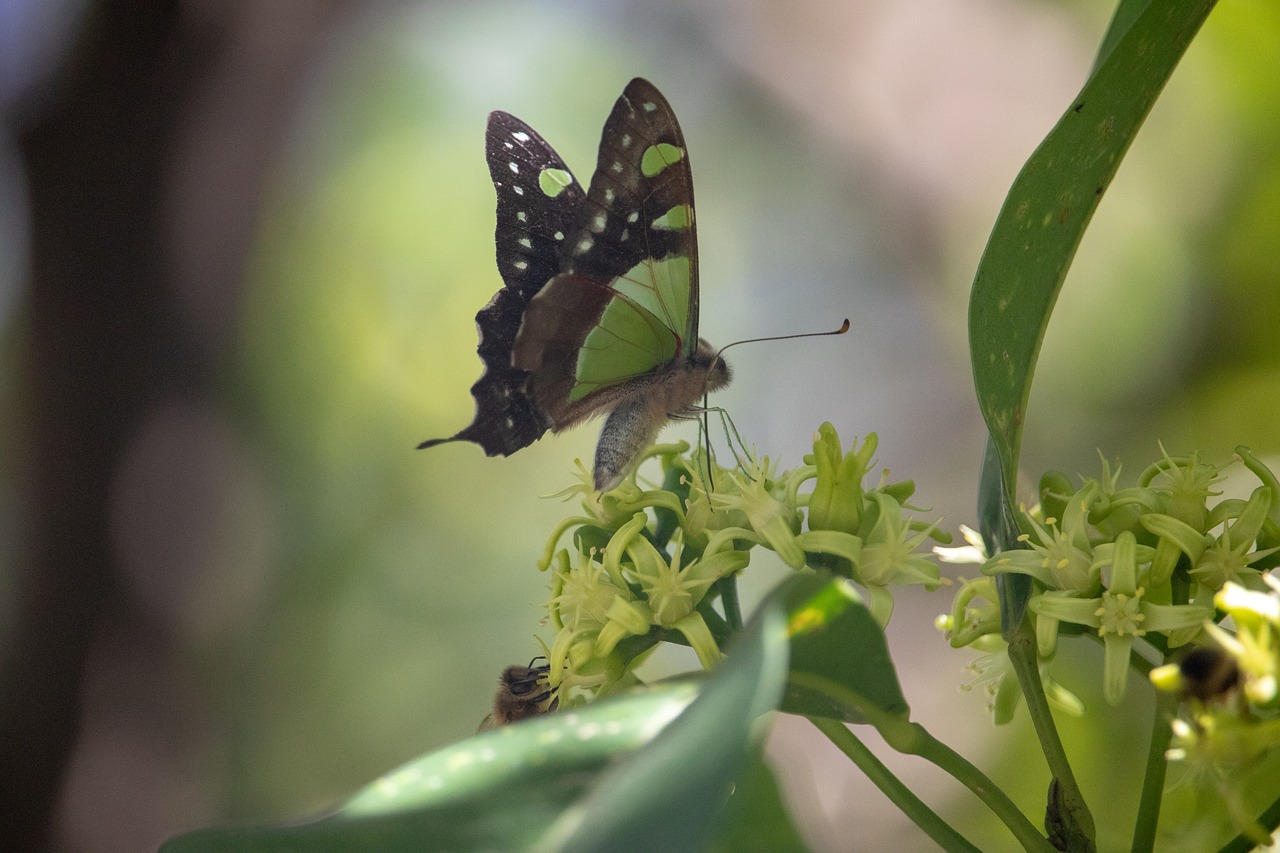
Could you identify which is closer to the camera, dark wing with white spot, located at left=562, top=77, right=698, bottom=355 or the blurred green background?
dark wing with white spot, located at left=562, top=77, right=698, bottom=355

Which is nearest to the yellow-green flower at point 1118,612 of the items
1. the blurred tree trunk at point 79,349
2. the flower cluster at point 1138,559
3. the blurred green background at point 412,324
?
the flower cluster at point 1138,559

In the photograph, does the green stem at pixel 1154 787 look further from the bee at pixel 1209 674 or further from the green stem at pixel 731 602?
the green stem at pixel 731 602

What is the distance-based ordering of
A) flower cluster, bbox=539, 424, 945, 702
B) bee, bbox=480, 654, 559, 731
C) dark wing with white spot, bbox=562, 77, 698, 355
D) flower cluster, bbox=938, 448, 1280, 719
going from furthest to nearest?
1. dark wing with white spot, bbox=562, 77, 698, 355
2. bee, bbox=480, 654, 559, 731
3. flower cluster, bbox=539, 424, 945, 702
4. flower cluster, bbox=938, 448, 1280, 719

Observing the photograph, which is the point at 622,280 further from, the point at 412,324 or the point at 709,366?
the point at 412,324

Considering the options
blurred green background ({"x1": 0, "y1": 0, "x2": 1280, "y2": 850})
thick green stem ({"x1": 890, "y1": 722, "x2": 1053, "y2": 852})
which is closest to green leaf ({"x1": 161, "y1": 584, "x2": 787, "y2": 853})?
thick green stem ({"x1": 890, "y1": 722, "x2": 1053, "y2": 852})

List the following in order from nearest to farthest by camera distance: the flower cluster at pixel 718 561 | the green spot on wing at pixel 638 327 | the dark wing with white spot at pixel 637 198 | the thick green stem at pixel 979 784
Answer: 1. the thick green stem at pixel 979 784
2. the flower cluster at pixel 718 561
3. the dark wing with white spot at pixel 637 198
4. the green spot on wing at pixel 638 327

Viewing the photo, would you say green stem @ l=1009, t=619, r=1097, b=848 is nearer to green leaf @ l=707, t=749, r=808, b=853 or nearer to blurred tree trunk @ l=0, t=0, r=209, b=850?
green leaf @ l=707, t=749, r=808, b=853

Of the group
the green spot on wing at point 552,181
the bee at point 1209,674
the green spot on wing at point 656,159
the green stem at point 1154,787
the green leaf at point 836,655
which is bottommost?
the green stem at point 1154,787

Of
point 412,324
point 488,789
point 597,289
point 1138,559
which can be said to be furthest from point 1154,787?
point 412,324
